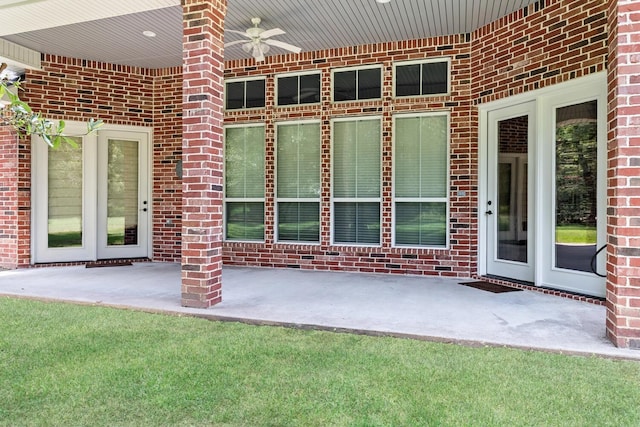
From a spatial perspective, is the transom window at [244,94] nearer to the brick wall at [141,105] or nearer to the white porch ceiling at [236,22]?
the white porch ceiling at [236,22]

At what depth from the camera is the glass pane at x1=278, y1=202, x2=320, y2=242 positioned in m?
6.76

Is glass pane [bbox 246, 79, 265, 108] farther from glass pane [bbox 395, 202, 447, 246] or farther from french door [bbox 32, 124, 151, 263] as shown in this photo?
glass pane [bbox 395, 202, 447, 246]

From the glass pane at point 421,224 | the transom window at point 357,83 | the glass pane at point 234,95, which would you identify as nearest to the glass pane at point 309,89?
the transom window at point 357,83

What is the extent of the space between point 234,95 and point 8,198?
3.78m

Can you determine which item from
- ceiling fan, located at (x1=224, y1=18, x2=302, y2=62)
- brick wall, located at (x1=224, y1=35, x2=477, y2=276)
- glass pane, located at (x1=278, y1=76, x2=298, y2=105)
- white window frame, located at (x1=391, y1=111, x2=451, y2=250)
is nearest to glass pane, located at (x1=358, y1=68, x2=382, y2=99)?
brick wall, located at (x1=224, y1=35, x2=477, y2=276)

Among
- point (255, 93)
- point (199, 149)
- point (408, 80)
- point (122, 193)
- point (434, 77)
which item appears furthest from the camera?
point (122, 193)

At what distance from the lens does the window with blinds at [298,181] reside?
6754mm

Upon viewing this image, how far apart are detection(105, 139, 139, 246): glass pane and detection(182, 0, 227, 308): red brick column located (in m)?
3.82

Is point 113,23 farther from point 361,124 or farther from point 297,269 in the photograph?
point 297,269

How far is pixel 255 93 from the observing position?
23.2ft

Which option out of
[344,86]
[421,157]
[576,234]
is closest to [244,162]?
[344,86]

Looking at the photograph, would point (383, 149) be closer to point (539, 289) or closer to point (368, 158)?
point (368, 158)

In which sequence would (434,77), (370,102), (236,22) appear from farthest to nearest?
(370,102), (434,77), (236,22)

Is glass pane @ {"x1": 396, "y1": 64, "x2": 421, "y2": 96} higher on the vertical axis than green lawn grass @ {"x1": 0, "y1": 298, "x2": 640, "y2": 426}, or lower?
higher
